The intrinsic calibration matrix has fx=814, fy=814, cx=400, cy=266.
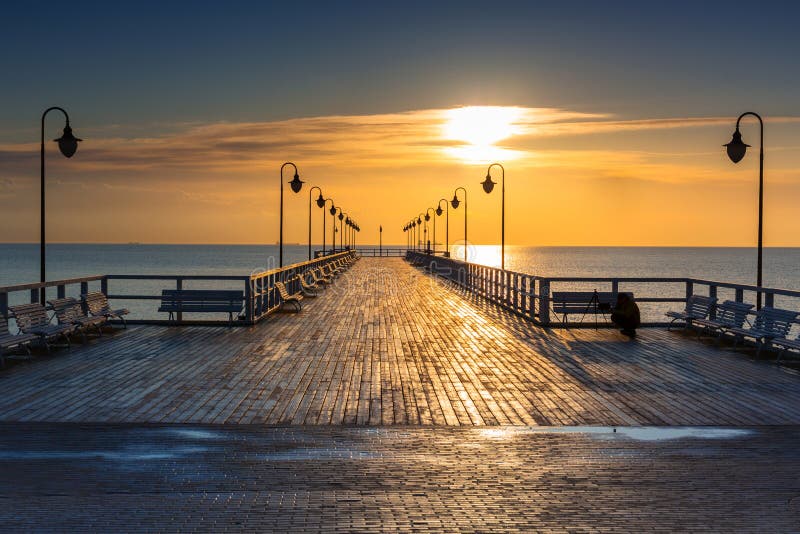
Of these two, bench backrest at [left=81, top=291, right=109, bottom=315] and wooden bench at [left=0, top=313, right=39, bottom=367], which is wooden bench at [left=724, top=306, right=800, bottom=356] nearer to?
wooden bench at [left=0, top=313, right=39, bottom=367]

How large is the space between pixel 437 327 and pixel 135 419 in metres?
9.58

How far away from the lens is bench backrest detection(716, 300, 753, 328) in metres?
13.6

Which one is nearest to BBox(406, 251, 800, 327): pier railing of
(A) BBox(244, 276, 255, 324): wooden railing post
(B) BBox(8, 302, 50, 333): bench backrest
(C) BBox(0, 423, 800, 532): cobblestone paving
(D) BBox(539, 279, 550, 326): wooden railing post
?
(D) BBox(539, 279, 550, 326): wooden railing post

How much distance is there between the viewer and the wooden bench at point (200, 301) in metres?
16.7

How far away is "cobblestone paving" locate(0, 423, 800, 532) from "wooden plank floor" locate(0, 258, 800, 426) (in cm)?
67

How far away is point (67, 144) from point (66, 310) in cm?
319

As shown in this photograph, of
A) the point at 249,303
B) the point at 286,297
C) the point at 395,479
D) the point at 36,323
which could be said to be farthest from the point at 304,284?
the point at 395,479

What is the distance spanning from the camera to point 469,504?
18.4 feet

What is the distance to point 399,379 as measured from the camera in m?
10.6

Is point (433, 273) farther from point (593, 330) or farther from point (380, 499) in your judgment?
point (380, 499)

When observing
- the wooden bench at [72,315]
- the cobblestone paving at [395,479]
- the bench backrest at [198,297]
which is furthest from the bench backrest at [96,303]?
the cobblestone paving at [395,479]

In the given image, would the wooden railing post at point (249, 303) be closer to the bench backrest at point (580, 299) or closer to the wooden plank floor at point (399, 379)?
the wooden plank floor at point (399, 379)

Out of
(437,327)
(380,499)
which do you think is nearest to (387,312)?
(437,327)

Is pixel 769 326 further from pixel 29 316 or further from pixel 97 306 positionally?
pixel 97 306
